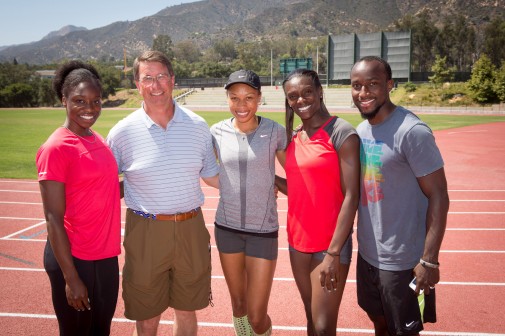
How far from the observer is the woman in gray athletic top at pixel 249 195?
321 centimetres

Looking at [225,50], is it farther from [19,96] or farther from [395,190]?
[395,190]

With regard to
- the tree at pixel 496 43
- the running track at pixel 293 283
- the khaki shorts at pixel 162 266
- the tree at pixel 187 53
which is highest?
the tree at pixel 187 53

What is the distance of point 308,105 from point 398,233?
1.11 meters

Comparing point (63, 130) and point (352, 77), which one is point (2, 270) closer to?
point (63, 130)

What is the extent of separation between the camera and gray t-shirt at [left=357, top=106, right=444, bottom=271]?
262 cm

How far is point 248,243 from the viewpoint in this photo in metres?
3.26

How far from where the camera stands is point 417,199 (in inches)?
107

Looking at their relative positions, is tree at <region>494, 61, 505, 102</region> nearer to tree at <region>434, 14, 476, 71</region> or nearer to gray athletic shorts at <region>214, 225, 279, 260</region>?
gray athletic shorts at <region>214, 225, 279, 260</region>

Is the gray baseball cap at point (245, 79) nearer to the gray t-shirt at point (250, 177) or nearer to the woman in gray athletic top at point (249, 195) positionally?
the woman in gray athletic top at point (249, 195)

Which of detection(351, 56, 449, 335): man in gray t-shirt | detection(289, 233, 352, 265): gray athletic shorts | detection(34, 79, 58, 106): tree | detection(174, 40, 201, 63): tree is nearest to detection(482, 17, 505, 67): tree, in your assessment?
detection(34, 79, 58, 106): tree

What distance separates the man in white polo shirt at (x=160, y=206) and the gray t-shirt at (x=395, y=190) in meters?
1.33

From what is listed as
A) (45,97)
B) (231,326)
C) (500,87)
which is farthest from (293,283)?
(45,97)

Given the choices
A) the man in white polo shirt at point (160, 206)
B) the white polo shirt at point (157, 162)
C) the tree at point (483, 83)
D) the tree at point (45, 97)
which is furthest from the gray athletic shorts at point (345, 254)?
the tree at point (45, 97)

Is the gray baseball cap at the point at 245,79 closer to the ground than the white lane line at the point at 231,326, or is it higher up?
higher up
